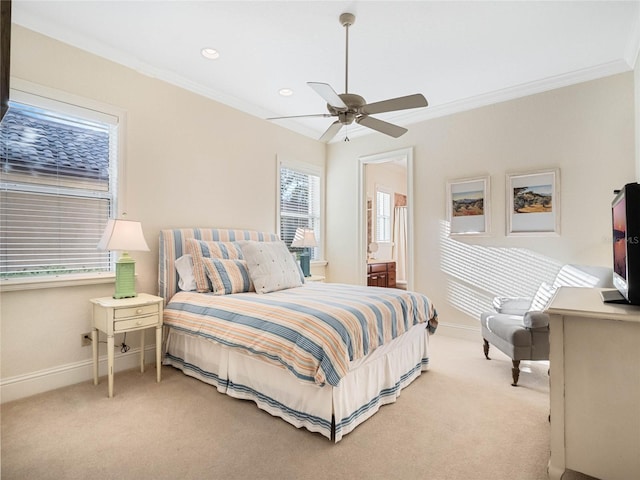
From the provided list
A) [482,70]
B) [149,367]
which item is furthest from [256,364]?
[482,70]

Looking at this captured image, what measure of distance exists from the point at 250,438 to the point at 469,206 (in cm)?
342

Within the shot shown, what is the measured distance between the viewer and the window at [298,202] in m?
4.82

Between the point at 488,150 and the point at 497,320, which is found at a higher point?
the point at 488,150

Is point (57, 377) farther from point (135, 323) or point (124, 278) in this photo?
point (124, 278)

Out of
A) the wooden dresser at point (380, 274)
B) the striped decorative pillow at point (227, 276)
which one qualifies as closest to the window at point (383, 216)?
the wooden dresser at point (380, 274)

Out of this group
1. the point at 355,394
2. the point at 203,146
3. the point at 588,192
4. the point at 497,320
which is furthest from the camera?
the point at 203,146

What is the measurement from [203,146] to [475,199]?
3.21 m

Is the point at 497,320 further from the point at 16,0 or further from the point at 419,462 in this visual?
the point at 16,0

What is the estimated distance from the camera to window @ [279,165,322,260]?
4.82 m

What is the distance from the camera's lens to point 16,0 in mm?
2410

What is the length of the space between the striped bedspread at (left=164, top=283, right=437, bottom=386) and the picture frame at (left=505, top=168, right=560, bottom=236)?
160 cm

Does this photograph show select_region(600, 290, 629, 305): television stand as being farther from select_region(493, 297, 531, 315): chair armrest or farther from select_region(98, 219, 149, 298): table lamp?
select_region(98, 219, 149, 298): table lamp

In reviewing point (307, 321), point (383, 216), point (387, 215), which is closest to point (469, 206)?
point (307, 321)

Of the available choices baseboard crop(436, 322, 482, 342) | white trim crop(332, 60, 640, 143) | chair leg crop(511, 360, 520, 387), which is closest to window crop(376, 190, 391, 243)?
white trim crop(332, 60, 640, 143)
